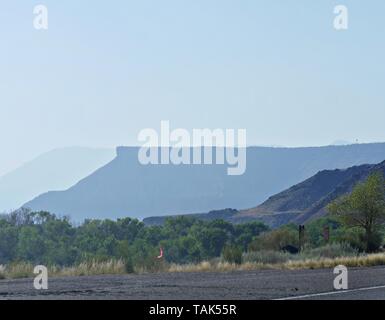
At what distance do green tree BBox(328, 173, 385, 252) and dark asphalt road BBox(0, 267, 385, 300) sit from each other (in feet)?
68.9

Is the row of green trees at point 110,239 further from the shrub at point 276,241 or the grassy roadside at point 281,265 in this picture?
the grassy roadside at point 281,265

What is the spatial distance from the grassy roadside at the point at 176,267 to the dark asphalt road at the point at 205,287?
292 cm

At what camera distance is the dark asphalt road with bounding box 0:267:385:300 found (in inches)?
632

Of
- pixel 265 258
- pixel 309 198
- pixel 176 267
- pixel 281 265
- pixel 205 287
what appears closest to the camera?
pixel 205 287

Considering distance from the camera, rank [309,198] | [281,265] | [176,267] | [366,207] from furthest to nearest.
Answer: [309,198]
[366,207]
[281,265]
[176,267]

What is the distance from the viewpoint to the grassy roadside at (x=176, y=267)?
24.1m

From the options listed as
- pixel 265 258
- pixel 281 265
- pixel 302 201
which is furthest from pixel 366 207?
pixel 302 201

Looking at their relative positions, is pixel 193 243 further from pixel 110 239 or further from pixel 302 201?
pixel 302 201

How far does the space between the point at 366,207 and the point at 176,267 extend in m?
18.5

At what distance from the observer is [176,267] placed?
27.4 meters

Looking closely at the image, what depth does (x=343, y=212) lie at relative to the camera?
44.8 m

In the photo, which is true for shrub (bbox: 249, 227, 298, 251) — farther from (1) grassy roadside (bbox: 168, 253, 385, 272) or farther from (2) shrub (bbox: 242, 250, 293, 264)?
(1) grassy roadside (bbox: 168, 253, 385, 272)

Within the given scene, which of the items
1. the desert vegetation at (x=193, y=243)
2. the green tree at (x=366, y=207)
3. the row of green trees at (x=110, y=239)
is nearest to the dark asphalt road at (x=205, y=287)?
the desert vegetation at (x=193, y=243)

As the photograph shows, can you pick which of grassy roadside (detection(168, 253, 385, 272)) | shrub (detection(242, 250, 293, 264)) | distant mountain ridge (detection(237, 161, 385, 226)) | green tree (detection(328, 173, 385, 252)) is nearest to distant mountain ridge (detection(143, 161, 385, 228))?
distant mountain ridge (detection(237, 161, 385, 226))
